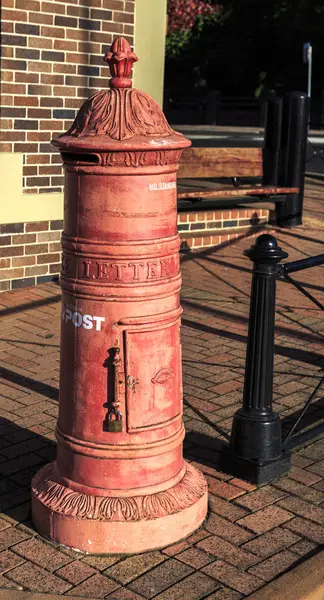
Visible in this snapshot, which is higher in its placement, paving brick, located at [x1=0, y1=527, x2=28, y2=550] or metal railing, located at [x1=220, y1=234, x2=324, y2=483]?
metal railing, located at [x1=220, y1=234, x2=324, y2=483]

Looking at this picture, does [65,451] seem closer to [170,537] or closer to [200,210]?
[170,537]

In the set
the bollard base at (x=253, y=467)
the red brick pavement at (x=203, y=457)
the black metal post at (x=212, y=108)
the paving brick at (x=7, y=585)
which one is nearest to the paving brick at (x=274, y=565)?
the red brick pavement at (x=203, y=457)

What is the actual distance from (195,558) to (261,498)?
0.65 m

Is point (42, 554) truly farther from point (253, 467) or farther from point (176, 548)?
point (253, 467)

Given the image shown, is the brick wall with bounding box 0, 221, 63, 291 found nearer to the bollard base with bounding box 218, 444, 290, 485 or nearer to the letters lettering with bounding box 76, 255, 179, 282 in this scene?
the bollard base with bounding box 218, 444, 290, 485

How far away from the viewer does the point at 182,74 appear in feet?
144

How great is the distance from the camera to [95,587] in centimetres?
367

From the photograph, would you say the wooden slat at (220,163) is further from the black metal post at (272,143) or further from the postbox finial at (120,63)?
the postbox finial at (120,63)

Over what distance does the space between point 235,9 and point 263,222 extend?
110 ft

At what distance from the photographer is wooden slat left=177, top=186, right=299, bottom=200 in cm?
928

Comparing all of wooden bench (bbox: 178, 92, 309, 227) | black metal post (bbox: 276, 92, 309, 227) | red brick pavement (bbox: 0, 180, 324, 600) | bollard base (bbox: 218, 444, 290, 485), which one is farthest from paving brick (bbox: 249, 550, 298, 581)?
black metal post (bbox: 276, 92, 309, 227)

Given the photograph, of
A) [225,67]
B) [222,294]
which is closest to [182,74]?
[225,67]

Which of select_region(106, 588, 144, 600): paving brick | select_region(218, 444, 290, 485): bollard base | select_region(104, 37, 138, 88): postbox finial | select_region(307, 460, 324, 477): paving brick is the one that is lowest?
select_region(106, 588, 144, 600): paving brick

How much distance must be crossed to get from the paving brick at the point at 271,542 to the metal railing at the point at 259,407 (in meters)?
0.48
